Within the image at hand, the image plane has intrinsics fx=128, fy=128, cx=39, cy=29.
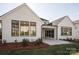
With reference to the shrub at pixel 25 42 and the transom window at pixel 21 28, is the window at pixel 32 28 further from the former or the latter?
the shrub at pixel 25 42

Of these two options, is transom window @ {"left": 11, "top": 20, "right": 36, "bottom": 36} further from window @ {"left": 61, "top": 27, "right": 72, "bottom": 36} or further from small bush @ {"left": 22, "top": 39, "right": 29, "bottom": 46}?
window @ {"left": 61, "top": 27, "right": 72, "bottom": 36}

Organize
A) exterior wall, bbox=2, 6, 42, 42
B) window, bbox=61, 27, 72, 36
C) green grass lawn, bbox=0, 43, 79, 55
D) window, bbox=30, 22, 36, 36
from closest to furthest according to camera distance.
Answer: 1. green grass lawn, bbox=0, 43, 79, 55
2. exterior wall, bbox=2, 6, 42, 42
3. window, bbox=30, 22, 36, 36
4. window, bbox=61, 27, 72, 36

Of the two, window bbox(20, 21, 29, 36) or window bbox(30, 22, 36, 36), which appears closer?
window bbox(20, 21, 29, 36)

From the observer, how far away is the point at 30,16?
11367 mm

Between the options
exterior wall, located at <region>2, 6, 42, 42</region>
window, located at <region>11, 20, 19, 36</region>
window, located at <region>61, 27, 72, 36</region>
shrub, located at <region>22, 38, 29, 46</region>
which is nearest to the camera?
shrub, located at <region>22, 38, 29, 46</region>

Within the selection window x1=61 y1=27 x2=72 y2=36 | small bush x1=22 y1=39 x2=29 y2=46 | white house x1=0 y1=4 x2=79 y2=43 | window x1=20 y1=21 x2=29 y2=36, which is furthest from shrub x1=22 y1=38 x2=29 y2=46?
window x1=61 y1=27 x2=72 y2=36

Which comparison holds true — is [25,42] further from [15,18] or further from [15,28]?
[15,18]

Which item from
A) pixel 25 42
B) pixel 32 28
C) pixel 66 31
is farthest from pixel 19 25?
pixel 66 31

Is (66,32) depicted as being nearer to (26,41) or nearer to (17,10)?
(26,41)

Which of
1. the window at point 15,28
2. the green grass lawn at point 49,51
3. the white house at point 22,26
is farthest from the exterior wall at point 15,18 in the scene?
the green grass lawn at point 49,51

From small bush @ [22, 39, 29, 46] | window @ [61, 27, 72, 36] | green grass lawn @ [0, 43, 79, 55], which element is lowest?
green grass lawn @ [0, 43, 79, 55]

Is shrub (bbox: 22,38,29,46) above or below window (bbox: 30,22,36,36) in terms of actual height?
below
